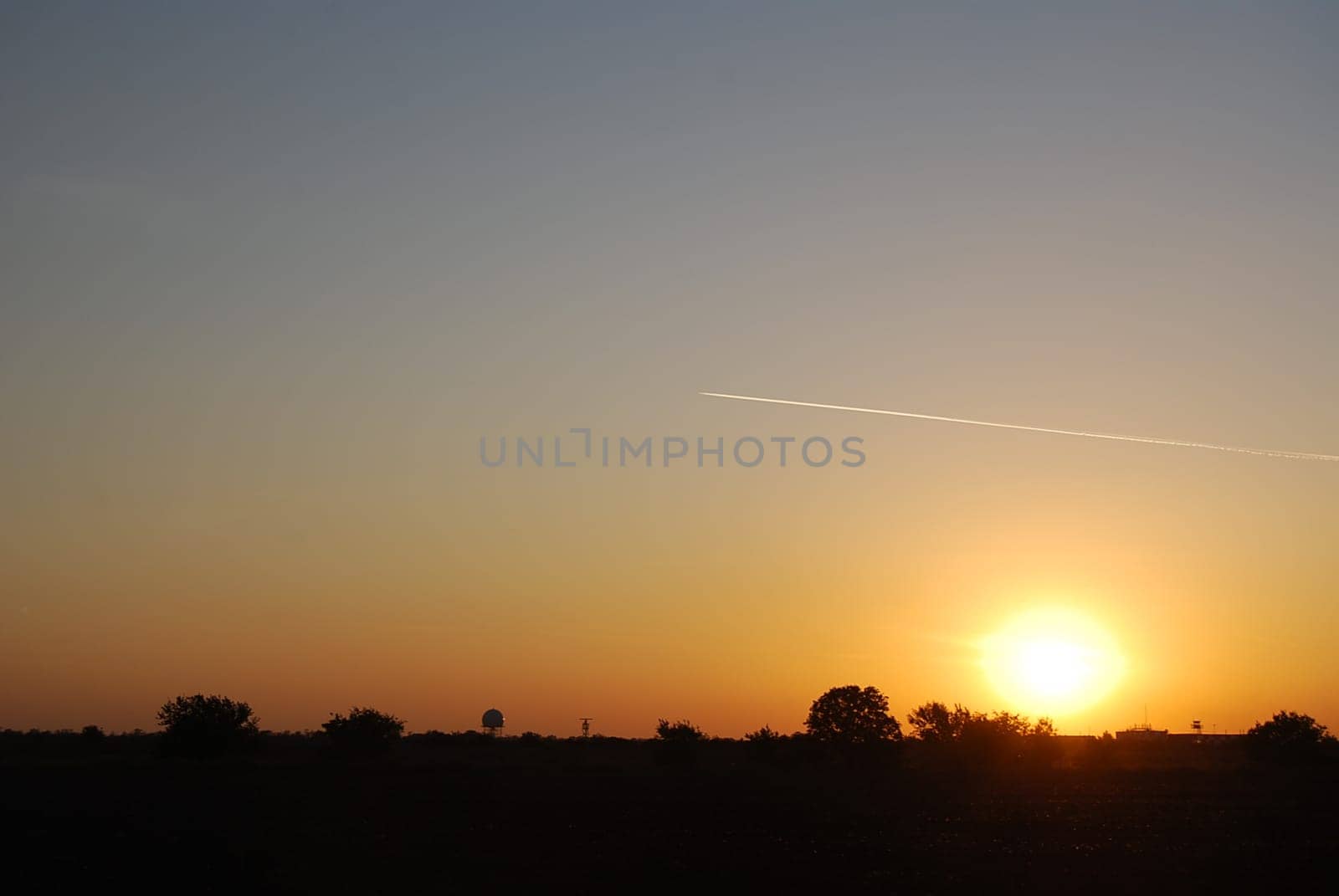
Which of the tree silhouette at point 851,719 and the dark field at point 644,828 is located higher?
the tree silhouette at point 851,719

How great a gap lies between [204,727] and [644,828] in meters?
39.4

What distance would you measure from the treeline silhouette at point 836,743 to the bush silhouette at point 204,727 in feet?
0.16

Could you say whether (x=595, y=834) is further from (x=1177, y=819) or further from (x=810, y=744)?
(x=810, y=744)

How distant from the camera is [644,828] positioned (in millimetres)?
41188

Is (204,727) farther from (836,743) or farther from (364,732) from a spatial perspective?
(836,743)

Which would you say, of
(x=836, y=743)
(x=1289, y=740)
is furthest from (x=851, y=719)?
(x=1289, y=740)

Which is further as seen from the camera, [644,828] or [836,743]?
[836,743]

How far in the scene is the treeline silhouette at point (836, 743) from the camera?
7150 centimetres

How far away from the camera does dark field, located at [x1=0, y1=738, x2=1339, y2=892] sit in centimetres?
3234

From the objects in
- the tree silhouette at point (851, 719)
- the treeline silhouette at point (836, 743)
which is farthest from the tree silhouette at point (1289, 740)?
the tree silhouette at point (851, 719)

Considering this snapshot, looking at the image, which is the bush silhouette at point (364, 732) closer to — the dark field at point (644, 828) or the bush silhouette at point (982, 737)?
the dark field at point (644, 828)

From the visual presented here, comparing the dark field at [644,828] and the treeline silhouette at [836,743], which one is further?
the treeline silhouette at [836,743]

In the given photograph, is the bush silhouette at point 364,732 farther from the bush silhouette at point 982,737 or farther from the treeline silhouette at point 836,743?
the bush silhouette at point 982,737

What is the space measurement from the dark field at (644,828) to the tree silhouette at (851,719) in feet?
38.9
